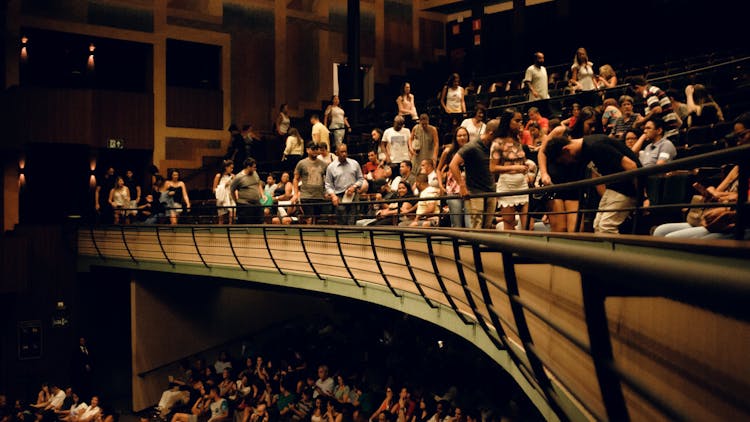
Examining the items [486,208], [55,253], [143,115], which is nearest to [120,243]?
[55,253]

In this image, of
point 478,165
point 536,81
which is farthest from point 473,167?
point 536,81

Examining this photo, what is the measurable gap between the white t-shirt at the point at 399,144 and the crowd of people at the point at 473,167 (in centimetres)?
1

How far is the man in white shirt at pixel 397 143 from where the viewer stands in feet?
36.7

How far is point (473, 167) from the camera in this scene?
6738 millimetres

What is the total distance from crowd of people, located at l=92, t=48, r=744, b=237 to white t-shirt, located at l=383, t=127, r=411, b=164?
0.6 inches

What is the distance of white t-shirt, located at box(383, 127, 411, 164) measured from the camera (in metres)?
11.2

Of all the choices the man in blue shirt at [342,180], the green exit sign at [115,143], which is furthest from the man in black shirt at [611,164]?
the green exit sign at [115,143]

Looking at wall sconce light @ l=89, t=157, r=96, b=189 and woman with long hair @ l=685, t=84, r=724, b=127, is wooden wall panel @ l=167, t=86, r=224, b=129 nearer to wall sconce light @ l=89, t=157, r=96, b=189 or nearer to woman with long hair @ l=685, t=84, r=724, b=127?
wall sconce light @ l=89, t=157, r=96, b=189

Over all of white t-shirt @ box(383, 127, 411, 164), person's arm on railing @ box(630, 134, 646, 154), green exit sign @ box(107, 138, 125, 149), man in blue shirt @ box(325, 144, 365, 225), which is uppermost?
green exit sign @ box(107, 138, 125, 149)

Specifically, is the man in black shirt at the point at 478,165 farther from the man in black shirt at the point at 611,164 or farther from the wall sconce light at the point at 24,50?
the wall sconce light at the point at 24,50

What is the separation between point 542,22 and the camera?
2136 centimetres

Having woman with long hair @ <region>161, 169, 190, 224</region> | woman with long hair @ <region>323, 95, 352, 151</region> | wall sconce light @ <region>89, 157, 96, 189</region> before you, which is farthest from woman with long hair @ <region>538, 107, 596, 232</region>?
wall sconce light @ <region>89, 157, 96, 189</region>

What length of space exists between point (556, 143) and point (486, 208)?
4.99 ft

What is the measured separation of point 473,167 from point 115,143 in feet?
43.9
